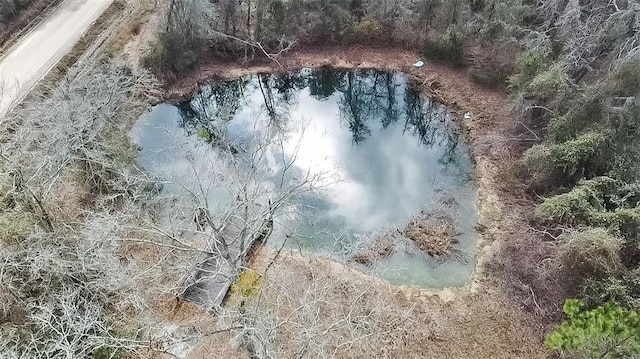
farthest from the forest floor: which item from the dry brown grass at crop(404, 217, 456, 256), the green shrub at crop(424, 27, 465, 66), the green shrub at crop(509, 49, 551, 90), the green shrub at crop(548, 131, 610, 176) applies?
the green shrub at crop(548, 131, 610, 176)

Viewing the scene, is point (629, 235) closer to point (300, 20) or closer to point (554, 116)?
point (554, 116)

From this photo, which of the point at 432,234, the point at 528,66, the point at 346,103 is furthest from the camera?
the point at 346,103

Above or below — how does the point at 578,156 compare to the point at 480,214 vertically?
above

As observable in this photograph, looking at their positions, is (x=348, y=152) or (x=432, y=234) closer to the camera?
(x=432, y=234)

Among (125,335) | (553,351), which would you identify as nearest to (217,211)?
(125,335)

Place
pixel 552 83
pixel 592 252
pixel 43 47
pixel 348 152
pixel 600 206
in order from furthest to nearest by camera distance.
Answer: pixel 43 47 < pixel 348 152 < pixel 552 83 < pixel 600 206 < pixel 592 252

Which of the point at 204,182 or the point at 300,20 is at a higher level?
the point at 300,20

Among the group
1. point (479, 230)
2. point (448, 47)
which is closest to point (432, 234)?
point (479, 230)

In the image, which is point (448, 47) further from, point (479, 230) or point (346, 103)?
point (479, 230)
